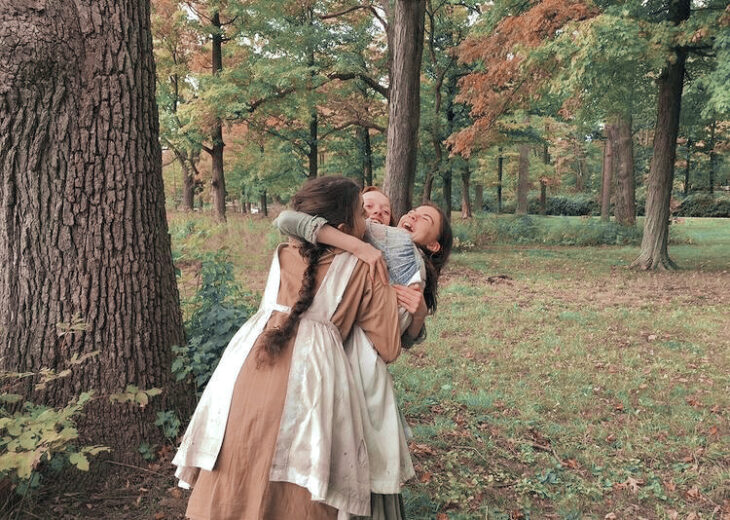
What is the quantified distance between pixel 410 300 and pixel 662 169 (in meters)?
11.5

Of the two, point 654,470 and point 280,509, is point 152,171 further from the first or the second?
point 654,470

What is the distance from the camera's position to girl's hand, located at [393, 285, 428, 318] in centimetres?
186

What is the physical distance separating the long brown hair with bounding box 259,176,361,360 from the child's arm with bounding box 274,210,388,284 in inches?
1.3

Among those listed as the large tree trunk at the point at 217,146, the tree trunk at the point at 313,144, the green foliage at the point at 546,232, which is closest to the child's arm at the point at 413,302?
the large tree trunk at the point at 217,146

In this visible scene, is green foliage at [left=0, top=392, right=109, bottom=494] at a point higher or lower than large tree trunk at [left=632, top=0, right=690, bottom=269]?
lower

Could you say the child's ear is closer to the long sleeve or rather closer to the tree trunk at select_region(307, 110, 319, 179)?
the long sleeve

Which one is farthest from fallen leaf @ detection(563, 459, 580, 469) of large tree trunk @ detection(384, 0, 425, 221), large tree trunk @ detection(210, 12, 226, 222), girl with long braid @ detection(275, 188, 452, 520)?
large tree trunk @ detection(210, 12, 226, 222)

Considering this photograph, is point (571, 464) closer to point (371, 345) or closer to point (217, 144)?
point (371, 345)

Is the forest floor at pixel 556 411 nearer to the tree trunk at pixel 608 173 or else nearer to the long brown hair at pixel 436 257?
the long brown hair at pixel 436 257

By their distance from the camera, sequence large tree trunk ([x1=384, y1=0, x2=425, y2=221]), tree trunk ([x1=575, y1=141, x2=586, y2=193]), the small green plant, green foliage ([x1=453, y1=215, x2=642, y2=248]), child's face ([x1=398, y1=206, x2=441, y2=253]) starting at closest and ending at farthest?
child's face ([x1=398, y1=206, x2=441, y2=253])
the small green plant
large tree trunk ([x1=384, y1=0, x2=425, y2=221])
green foliage ([x1=453, y1=215, x2=642, y2=248])
tree trunk ([x1=575, y1=141, x2=586, y2=193])

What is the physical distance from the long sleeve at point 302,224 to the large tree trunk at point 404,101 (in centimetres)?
729

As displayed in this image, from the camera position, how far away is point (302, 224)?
5.92 feet

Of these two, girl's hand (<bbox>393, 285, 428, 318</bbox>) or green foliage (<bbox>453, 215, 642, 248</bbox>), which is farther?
green foliage (<bbox>453, 215, 642, 248</bbox>)

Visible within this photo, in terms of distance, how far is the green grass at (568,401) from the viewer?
10.6 ft
